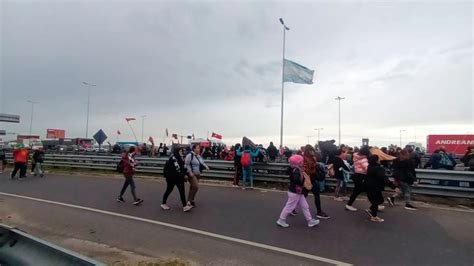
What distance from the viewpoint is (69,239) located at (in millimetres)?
5738

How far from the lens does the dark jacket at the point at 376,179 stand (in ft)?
22.5

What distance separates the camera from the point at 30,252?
3.43 meters

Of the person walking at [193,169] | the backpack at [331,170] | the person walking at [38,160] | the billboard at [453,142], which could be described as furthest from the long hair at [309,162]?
the billboard at [453,142]

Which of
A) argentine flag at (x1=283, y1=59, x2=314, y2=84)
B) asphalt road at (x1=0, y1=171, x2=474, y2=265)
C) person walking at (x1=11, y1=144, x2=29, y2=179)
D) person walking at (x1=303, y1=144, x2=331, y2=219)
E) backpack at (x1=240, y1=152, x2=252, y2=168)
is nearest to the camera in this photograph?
asphalt road at (x1=0, y1=171, x2=474, y2=265)

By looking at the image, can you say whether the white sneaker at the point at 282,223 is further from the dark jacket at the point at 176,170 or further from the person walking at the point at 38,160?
the person walking at the point at 38,160

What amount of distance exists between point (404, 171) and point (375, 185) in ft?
6.38

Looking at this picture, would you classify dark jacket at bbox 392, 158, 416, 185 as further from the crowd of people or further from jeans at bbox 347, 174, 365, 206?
jeans at bbox 347, 174, 365, 206

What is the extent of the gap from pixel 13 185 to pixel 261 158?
10918 mm

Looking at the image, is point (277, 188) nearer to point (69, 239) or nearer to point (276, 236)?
point (276, 236)

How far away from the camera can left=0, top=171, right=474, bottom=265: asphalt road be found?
4.76 m

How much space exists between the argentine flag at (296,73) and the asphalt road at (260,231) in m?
11.8

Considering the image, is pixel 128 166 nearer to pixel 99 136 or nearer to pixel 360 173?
pixel 360 173

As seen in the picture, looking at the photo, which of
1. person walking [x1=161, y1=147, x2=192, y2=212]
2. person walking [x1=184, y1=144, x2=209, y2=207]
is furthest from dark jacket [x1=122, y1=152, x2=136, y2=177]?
person walking [x1=184, y1=144, x2=209, y2=207]

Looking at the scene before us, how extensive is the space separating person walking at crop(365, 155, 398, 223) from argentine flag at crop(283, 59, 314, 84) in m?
13.1
